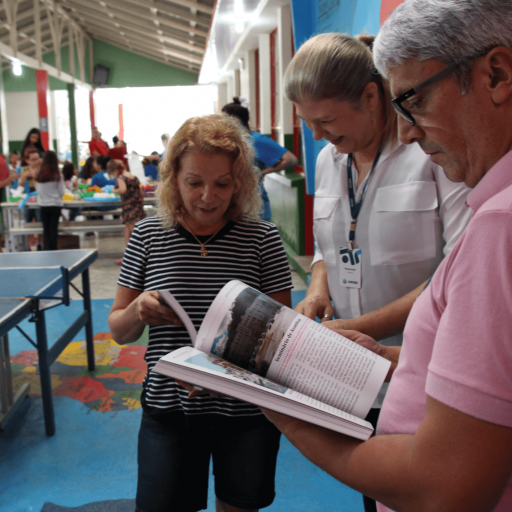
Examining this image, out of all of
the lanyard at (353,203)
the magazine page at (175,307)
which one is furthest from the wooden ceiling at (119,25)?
the magazine page at (175,307)

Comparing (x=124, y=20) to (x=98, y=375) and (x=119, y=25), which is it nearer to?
(x=119, y=25)

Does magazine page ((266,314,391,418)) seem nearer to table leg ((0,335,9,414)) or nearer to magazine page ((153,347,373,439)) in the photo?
magazine page ((153,347,373,439))

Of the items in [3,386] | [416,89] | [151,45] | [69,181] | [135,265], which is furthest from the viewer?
[151,45]

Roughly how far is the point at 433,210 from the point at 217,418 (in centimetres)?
81

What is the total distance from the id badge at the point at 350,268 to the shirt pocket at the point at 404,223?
6 centimetres

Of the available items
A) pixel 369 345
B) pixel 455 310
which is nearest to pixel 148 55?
pixel 369 345

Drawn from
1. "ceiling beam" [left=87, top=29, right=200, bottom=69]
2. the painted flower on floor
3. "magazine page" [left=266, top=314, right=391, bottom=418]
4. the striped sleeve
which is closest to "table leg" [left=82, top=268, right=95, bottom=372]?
the painted flower on floor

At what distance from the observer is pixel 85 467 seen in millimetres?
2430

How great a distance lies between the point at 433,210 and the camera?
126 centimetres

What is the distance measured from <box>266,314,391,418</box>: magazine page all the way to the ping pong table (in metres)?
1.69

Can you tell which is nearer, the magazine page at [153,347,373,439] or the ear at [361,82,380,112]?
the magazine page at [153,347,373,439]

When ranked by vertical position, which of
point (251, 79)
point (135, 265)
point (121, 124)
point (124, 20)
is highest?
point (124, 20)

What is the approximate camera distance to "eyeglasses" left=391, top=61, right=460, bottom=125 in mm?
610

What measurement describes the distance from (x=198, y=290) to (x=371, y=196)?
0.56m
